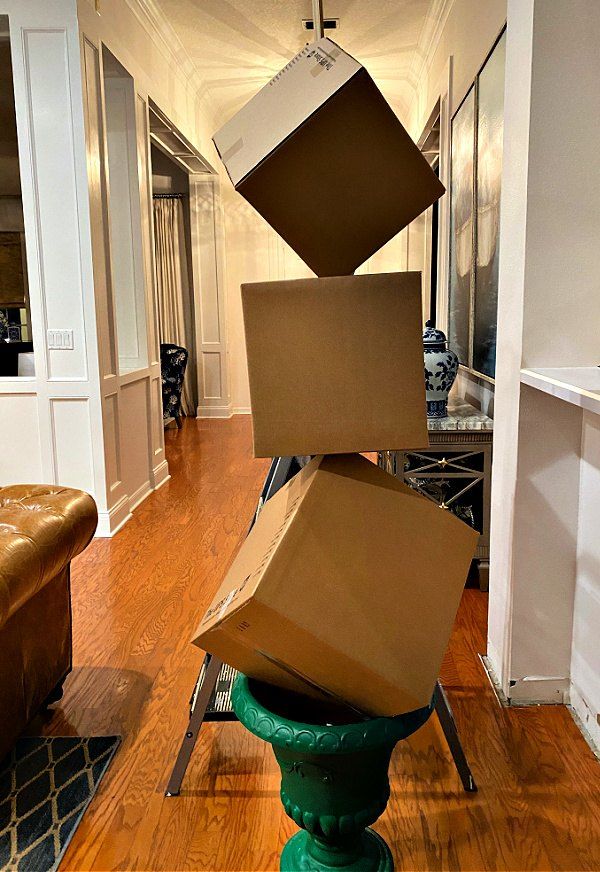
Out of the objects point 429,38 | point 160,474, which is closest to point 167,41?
point 429,38

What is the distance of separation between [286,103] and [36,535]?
4.17ft

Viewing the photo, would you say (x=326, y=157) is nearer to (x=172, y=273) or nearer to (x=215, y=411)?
(x=215, y=411)

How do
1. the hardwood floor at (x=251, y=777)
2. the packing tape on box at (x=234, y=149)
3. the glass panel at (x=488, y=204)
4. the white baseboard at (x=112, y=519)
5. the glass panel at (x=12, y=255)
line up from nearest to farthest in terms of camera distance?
the packing tape on box at (x=234, y=149) < the hardwood floor at (x=251, y=777) < the glass panel at (x=488, y=204) < the white baseboard at (x=112, y=519) < the glass panel at (x=12, y=255)

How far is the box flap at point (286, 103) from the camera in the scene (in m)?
1.25

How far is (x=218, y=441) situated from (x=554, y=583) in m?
5.26

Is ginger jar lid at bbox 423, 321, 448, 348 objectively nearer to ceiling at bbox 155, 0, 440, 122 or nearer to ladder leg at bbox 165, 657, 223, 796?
ladder leg at bbox 165, 657, 223, 796

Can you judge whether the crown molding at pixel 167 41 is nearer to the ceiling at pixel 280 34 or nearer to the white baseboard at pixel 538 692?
the ceiling at pixel 280 34

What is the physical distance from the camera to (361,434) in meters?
1.40

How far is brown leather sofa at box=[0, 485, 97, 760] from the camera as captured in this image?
72.3 inches

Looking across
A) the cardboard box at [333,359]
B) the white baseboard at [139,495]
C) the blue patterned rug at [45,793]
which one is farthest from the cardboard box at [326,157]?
the white baseboard at [139,495]

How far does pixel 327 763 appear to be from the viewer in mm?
1326

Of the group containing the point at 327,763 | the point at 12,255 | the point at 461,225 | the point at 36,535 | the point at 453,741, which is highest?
the point at 12,255

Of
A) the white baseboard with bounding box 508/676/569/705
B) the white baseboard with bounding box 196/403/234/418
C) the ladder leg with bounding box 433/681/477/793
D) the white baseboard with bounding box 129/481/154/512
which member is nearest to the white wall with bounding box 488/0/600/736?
the white baseboard with bounding box 508/676/569/705

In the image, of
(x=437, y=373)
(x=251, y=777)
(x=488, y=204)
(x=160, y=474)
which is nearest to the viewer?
(x=251, y=777)
